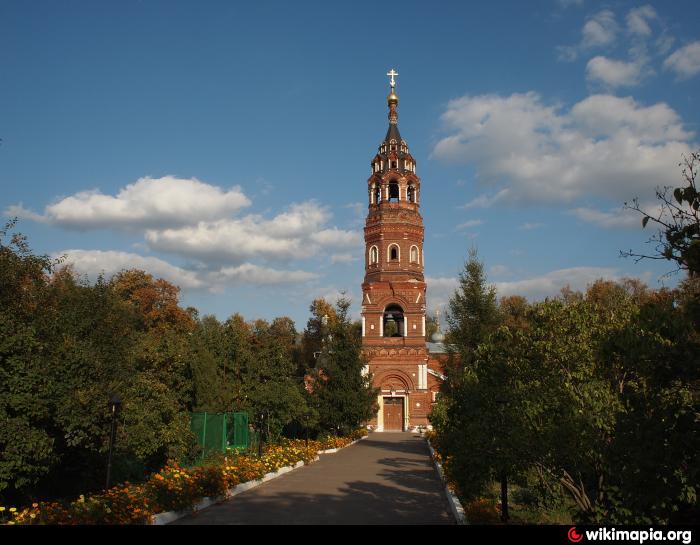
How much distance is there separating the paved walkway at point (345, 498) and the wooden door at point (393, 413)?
18.9 meters

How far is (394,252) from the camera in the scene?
1687 inches

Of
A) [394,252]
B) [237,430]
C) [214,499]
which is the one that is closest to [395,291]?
[394,252]

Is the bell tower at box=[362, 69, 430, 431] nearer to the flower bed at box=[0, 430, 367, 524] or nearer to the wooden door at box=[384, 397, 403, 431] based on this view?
the wooden door at box=[384, 397, 403, 431]

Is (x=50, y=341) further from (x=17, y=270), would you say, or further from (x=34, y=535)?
(x=34, y=535)

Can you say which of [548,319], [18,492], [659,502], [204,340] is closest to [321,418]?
[204,340]

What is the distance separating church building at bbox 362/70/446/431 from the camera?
41438 mm

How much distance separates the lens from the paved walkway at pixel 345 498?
445 inches

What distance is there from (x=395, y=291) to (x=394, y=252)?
2959mm

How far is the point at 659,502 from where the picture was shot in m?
4.66

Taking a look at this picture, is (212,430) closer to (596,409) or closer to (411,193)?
(596,409)

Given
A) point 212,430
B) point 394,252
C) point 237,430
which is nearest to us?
point 212,430

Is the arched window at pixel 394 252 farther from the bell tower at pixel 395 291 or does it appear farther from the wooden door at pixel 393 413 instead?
the wooden door at pixel 393 413

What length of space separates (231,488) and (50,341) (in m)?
6.06

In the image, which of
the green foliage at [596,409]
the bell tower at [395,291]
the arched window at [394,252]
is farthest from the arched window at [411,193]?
the green foliage at [596,409]
